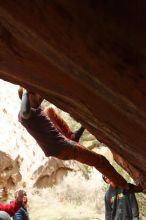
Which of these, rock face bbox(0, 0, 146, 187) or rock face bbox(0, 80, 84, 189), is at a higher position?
rock face bbox(0, 80, 84, 189)

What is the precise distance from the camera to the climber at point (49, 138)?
21.5 ft

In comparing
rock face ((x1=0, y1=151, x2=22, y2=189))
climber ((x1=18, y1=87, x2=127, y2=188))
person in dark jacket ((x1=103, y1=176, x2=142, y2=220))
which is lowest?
person in dark jacket ((x1=103, y1=176, x2=142, y2=220))

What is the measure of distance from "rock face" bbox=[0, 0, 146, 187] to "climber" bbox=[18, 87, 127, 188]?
2.17 m

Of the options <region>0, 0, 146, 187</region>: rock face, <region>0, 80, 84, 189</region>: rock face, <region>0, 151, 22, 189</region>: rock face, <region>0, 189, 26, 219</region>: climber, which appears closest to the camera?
<region>0, 0, 146, 187</region>: rock face

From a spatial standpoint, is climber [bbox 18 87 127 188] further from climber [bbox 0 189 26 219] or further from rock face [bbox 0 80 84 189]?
rock face [bbox 0 80 84 189]

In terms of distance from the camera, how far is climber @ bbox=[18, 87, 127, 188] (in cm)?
654

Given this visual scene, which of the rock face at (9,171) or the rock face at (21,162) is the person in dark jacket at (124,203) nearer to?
the rock face at (21,162)

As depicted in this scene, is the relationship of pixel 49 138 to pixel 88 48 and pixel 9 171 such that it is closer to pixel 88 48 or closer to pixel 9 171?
pixel 88 48

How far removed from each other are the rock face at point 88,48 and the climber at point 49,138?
7.12 ft

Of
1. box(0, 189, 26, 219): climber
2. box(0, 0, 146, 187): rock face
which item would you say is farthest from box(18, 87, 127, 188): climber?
box(0, 0, 146, 187): rock face

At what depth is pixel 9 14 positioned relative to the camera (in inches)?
121

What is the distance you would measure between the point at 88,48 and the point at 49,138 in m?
3.93

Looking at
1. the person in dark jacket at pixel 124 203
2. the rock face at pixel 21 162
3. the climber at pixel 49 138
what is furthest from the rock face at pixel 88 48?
the rock face at pixel 21 162

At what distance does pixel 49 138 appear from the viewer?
265 inches
